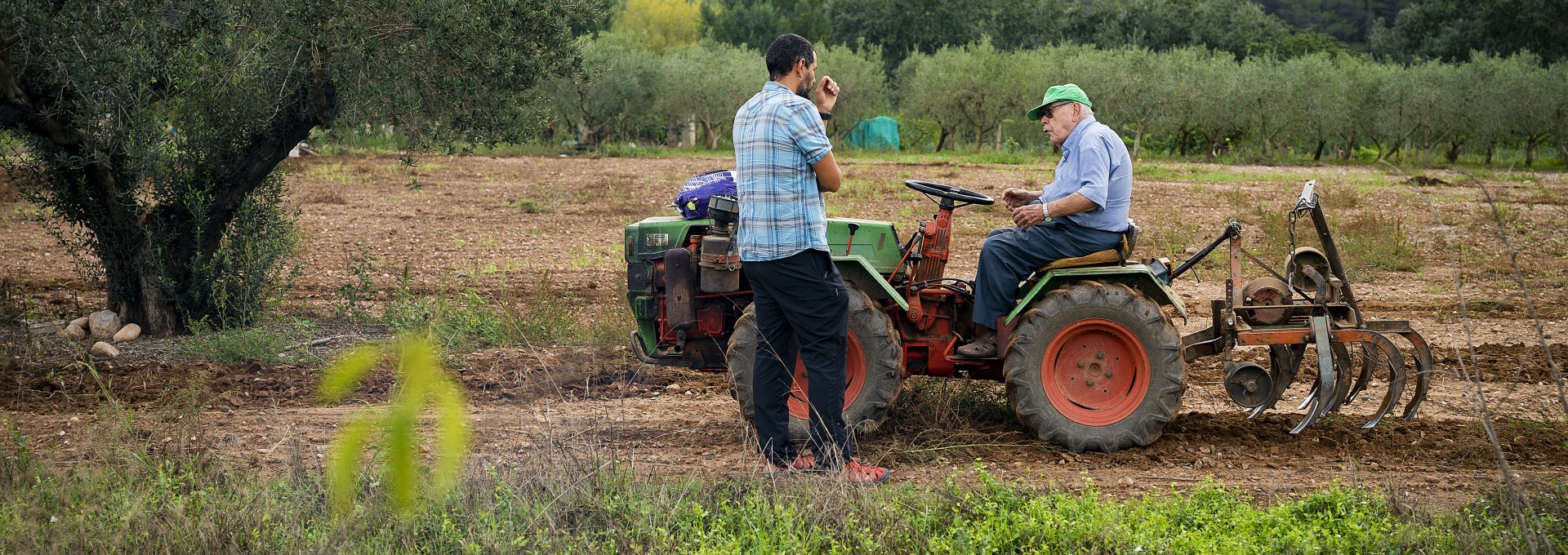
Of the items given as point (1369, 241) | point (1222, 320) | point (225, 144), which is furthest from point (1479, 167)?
point (225, 144)

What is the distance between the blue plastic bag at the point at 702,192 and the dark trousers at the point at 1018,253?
4.20ft

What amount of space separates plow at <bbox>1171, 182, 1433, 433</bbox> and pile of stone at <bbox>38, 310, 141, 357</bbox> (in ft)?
23.9

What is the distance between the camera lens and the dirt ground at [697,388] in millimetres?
5344

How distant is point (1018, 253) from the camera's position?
18.1 feet

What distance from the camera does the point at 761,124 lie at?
4.70 meters

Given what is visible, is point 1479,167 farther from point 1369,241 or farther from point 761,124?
point 761,124

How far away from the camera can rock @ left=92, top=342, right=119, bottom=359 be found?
7.99 m

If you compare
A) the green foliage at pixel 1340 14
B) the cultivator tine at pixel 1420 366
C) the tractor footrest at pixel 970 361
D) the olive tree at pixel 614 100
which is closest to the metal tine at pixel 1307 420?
the cultivator tine at pixel 1420 366

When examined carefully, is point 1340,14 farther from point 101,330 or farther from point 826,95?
point 826,95

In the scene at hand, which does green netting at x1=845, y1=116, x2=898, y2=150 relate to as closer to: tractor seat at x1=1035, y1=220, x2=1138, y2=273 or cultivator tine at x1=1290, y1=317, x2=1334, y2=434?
tractor seat at x1=1035, y1=220, x2=1138, y2=273

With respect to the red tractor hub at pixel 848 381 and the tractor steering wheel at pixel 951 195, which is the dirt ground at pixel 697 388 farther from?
the tractor steering wheel at pixel 951 195

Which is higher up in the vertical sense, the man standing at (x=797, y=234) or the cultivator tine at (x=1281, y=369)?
the man standing at (x=797, y=234)

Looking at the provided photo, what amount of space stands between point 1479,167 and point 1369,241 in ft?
65.2

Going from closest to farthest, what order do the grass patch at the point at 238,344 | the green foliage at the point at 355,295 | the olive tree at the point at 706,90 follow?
the grass patch at the point at 238,344
the green foliage at the point at 355,295
the olive tree at the point at 706,90
